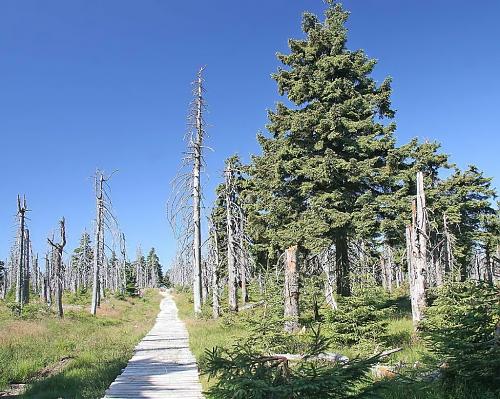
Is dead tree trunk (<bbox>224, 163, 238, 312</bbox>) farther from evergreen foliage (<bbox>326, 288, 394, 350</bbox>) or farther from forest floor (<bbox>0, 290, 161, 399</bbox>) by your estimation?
evergreen foliage (<bbox>326, 288, 394, 350</bbox>)

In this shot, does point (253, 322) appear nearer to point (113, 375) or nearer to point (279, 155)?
point (113, 375)

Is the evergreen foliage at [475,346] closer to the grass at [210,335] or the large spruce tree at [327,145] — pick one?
the grass at [210,335]

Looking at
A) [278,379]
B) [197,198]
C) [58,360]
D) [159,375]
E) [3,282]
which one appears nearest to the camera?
[278,379]

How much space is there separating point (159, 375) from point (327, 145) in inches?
462

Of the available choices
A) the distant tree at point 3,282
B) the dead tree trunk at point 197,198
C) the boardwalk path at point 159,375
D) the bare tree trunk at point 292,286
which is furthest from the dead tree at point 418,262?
the distant tree at point 3,282

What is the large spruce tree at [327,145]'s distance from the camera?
55.9 ft

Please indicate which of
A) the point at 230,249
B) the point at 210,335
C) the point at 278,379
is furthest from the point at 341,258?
the point at 278,379

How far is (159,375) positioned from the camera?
975 cm

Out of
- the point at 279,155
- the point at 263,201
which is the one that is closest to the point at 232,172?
the point at 263,201

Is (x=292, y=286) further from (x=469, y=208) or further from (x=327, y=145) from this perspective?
(x=469, y=208)

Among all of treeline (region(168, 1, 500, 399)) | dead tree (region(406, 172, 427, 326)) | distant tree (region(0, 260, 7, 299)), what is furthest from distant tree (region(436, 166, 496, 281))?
distant tree (region(0, 260, 7, 299))

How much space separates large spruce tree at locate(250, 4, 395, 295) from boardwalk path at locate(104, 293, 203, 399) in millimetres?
6857

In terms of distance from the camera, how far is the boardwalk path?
8141 mm

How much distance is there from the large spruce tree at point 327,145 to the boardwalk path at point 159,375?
6857 millimetres
